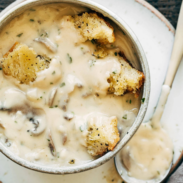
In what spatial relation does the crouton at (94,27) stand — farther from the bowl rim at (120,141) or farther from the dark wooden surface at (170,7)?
the dark wooden surface at (170,7)

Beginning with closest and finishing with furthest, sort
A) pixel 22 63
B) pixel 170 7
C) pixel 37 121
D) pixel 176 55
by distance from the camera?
pixel 22 63, pixel 37 121, pixel 176 55, pixel 170 7

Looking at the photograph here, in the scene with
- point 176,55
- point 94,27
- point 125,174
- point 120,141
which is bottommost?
point 125,174

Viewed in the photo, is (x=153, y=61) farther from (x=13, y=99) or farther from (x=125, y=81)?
(x=13, y=99)

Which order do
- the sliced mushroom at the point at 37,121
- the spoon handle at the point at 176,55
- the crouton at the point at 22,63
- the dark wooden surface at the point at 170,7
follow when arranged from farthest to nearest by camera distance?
the dark wooden surface at the point at 170,7 → the spoon handle at the point at 176,55 → the sliced mushroom at the point at 37,121 → the crouton at the point at 22,63

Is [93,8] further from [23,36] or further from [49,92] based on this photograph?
[49,92]

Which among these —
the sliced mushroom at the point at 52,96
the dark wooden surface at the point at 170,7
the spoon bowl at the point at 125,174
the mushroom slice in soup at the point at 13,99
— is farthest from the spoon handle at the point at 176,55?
the mushroom slice in soup at the point at 13,99

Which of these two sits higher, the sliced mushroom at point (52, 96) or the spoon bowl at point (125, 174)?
the sliced mushroom at point (52, 96)

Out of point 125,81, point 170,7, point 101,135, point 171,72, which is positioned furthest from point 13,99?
point 170,7
